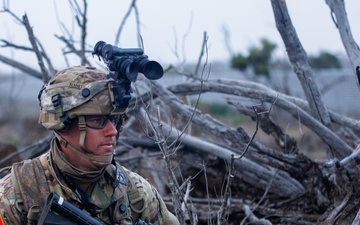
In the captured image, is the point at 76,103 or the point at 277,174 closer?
the point at 76,103

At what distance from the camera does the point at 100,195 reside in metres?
3.26

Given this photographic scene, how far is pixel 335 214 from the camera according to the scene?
4.14 metres

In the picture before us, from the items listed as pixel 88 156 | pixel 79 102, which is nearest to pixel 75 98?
pixel 79 102

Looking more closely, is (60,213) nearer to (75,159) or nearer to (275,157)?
(75,159)

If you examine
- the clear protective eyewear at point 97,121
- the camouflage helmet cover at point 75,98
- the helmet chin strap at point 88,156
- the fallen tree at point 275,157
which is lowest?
the fallen tree at point 275,157

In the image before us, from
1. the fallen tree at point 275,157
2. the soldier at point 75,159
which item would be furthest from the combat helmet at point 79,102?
the fallen tree at point 275,157

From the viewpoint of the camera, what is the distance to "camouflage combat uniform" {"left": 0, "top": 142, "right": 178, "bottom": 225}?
303 cm

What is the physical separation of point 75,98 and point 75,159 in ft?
0.91

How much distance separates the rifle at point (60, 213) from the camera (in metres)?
2.85

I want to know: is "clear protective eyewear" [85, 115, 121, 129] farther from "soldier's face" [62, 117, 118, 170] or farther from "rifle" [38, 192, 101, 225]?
"rifle" [38, 192, 101, 225]

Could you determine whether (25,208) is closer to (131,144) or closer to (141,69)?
(141,69)

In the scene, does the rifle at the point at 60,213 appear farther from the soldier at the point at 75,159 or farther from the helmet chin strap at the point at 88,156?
the helmet chin strap at the point at 88,156

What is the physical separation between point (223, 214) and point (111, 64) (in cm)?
114

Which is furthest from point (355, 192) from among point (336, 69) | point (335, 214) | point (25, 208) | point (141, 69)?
point (336, 69)
